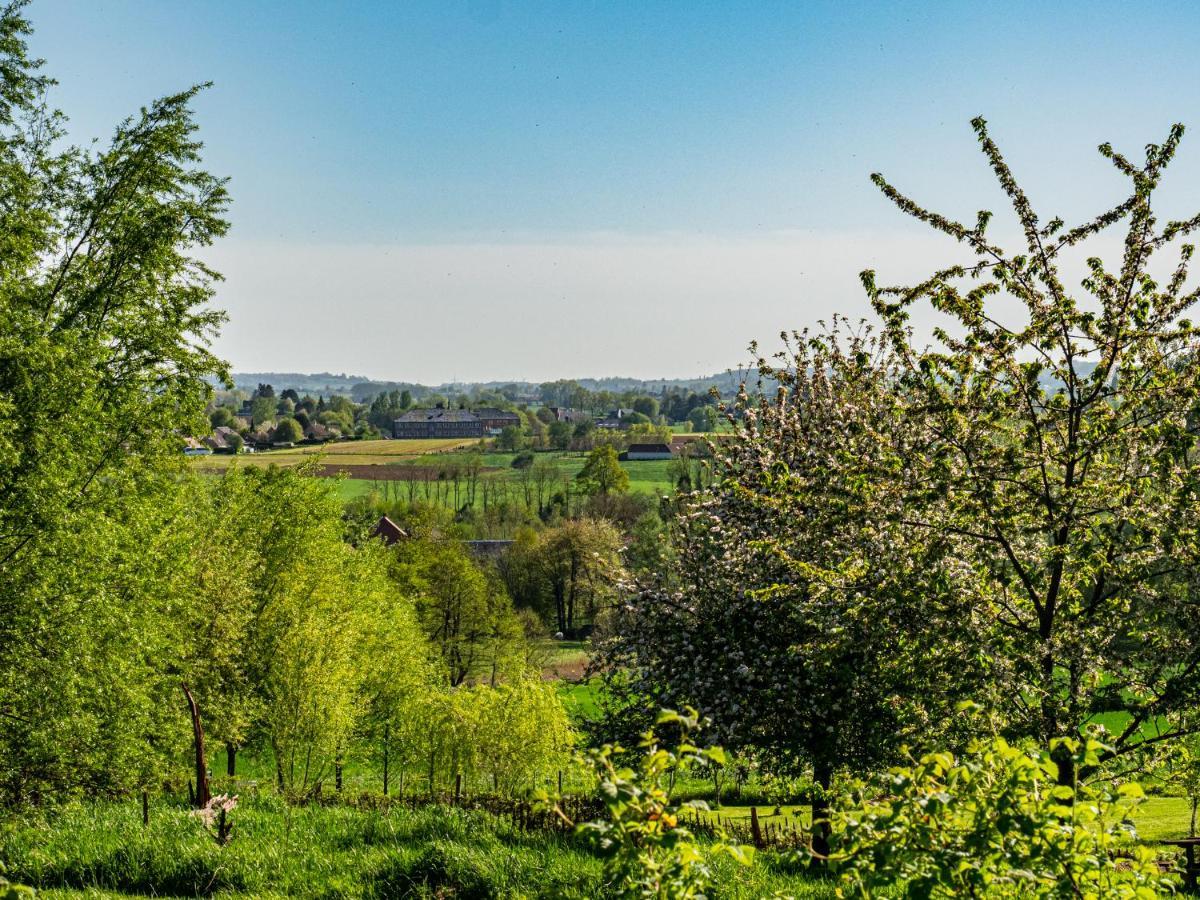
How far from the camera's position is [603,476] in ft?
304

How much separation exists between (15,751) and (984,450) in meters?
15.4

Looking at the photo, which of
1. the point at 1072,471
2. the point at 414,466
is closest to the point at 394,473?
the point at 414,466

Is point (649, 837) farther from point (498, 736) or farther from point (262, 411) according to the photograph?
point (262, 411)

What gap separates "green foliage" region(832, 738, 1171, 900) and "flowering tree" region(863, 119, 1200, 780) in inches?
179

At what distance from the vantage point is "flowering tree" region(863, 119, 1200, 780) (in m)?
8.52

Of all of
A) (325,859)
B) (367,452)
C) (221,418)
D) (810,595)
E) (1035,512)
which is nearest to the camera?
(1035,512)

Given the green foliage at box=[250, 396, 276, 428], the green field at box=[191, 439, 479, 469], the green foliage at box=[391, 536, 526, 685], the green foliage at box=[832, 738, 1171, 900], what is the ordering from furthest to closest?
the green foliage at box=[250, 396, 276, 428] < the green field at box=[191, 439, 479, 469] < the green foliage at box=[391, 536, 526, 685] < the green foliage at box=[832, 738, 1171, 900]

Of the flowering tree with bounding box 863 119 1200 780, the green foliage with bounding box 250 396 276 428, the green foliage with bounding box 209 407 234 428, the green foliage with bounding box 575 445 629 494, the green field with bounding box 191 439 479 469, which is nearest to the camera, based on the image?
the flowering tree with bounding box 863 119 1200 780

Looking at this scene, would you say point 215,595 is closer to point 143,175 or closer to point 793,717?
point 143,175

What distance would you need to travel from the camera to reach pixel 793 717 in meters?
13.0

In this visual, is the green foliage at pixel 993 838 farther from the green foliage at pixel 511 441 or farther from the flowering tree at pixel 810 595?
the green foliage at pixel 511 441

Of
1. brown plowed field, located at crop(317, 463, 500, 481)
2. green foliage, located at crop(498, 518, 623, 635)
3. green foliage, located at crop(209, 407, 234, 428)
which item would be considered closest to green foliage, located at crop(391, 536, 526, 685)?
green foliage, located at crop(498, 518, 623, 635)

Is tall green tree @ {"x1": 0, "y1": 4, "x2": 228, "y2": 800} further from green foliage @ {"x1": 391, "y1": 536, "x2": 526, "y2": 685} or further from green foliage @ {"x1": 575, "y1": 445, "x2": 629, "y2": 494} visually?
green foliage @ {"x1": 575, "y1": 445, "x2": 629, "y2": 494}

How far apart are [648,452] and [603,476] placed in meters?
45.3
